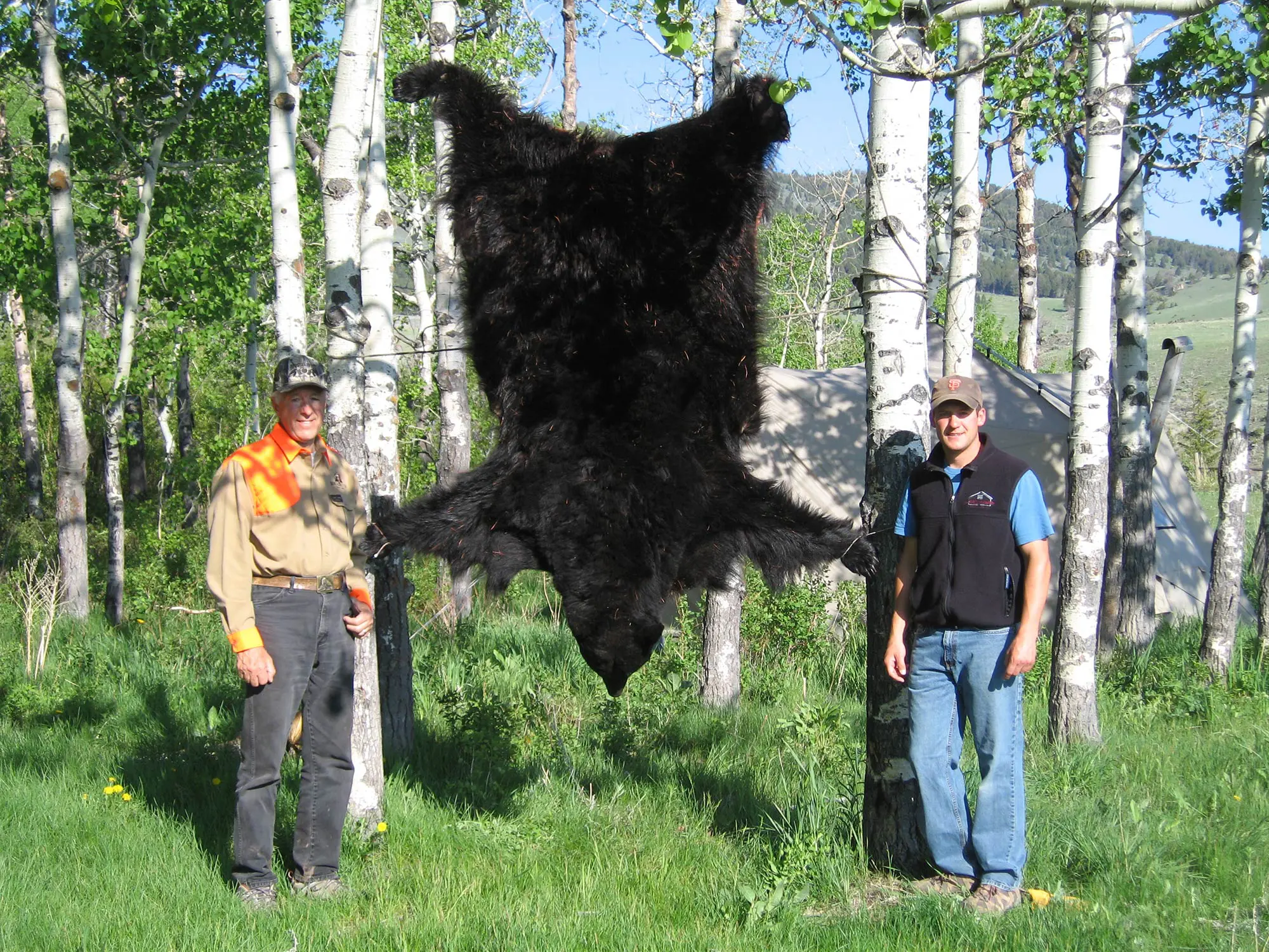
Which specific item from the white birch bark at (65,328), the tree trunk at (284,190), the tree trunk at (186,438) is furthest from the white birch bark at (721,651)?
the tree trunk at (186,438)

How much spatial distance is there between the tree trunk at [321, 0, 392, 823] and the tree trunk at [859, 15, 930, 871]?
7.15 feet

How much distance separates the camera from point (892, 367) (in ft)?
11.3

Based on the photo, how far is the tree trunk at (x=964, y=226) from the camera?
22.3 feet

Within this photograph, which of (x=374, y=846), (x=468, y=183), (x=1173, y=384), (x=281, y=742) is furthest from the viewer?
(x=1173, y=384)

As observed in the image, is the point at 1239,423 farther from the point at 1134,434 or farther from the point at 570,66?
the point at 570,66

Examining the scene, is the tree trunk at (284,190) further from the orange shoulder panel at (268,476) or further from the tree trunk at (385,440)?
the orange shoulder panel at (268,476)

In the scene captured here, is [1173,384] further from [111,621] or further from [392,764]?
[111,621]

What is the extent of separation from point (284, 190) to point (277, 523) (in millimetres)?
2067

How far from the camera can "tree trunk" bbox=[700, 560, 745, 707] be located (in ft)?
20.5

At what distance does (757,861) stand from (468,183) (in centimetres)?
284

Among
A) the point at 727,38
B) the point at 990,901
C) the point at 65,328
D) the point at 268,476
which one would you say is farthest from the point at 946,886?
the point at 65,328

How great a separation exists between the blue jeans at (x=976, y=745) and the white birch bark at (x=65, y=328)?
9.54 metres

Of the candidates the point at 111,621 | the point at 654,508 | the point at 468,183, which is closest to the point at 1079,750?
the point at 654,508

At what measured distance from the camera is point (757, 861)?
152 inches
